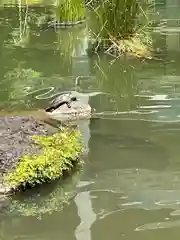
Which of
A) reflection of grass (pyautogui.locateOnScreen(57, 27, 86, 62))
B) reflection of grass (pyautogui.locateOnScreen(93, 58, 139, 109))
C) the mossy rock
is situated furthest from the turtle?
reflection of grass (pyautogui.locateOnScreen(57, 27, 86, 62))

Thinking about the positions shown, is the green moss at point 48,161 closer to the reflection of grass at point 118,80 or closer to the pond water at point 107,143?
the pond water at point 107,143

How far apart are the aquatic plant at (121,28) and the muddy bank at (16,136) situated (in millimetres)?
4370

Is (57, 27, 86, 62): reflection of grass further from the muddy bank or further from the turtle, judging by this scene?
the muddy bank

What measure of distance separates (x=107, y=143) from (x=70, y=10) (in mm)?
7454

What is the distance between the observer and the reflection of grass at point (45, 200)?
3889 millimetres

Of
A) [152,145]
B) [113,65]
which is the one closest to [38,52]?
[113,65]

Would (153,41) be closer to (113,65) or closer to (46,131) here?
(113,65)

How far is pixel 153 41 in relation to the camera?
10312 mm

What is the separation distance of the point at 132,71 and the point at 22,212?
4.72m

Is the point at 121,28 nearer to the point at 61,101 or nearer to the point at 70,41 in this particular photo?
the point at 70,41

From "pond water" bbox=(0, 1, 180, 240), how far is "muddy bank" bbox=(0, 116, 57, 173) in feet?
1.01

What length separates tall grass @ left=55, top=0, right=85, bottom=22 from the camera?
12.3 metres

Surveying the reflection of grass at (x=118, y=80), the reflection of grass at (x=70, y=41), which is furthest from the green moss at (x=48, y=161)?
the reflection of grass at (x=70, y=41)

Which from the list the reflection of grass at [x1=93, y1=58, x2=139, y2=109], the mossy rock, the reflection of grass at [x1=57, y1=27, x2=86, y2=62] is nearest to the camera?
the mossy rock
